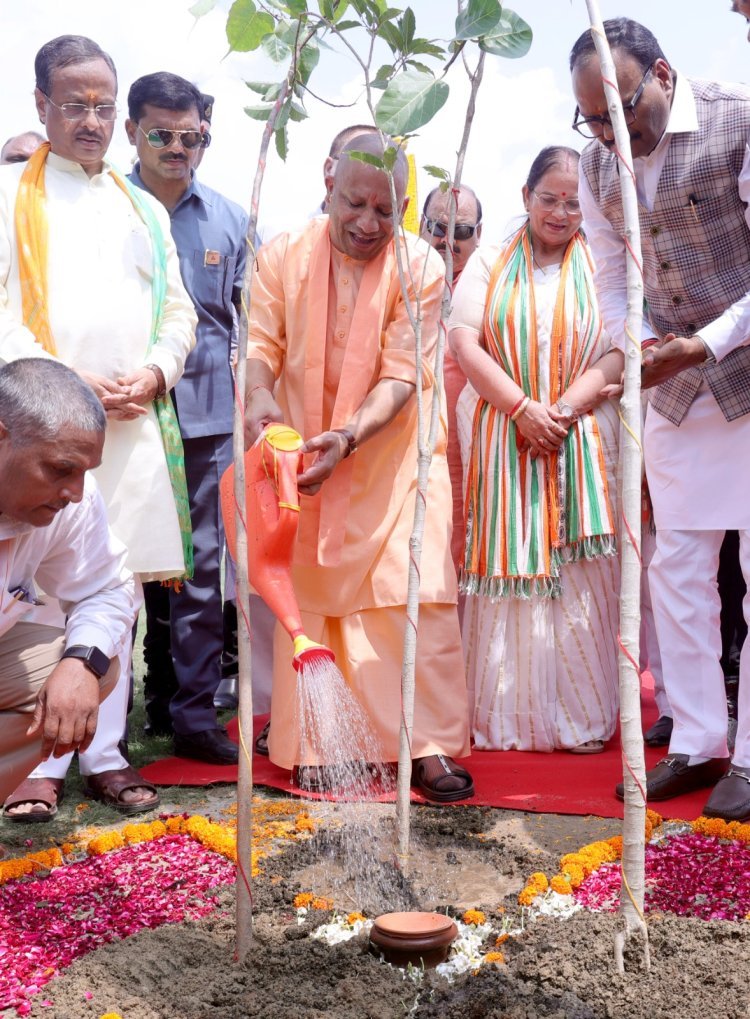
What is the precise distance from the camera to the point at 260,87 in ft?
9.60

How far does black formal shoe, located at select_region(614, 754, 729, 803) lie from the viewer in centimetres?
404

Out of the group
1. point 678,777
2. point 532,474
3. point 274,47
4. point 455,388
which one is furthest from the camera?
point 455,388

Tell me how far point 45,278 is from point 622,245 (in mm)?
2032

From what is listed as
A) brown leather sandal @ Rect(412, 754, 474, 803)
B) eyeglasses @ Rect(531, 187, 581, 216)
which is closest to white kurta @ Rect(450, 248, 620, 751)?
eyeglasses @ Rect(531, 187, 581, 216)

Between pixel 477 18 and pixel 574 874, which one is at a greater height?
pixel 477 18

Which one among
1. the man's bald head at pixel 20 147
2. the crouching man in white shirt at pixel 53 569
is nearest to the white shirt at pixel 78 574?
the crouching man in white shirt at pixel 53 569

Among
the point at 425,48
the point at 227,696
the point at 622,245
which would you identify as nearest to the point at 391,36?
the point at 425,48

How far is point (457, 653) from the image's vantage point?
→ 14.9 ft

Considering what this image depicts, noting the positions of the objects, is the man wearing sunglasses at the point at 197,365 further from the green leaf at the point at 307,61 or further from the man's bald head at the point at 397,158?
the green leaf at the point at 307,61

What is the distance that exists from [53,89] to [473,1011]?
3334mm

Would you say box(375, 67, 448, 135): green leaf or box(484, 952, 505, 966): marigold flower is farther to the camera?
box(484, 952, 505, 966): marigold flower

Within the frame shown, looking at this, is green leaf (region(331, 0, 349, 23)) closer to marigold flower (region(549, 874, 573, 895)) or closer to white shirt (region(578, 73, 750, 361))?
white shirt (region(578, 73, 750, 361))

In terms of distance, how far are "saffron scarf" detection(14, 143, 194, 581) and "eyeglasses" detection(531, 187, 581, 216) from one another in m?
1.65

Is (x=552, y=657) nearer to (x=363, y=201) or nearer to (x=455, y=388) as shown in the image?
(x=455, y=388)
